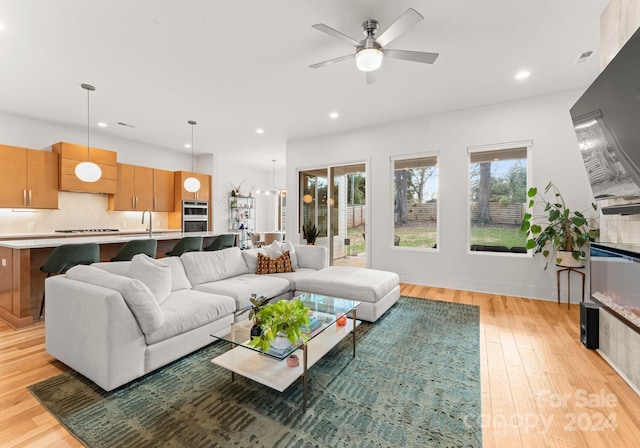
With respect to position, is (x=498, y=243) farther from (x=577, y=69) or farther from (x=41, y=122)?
(x=41, y=122)

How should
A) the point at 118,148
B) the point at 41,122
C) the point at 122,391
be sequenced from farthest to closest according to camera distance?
the point at 118,148 → the point at 41,122 → the point at 122,391

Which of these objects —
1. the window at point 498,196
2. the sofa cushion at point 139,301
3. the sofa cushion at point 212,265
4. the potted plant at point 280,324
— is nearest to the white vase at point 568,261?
the window at point 498,196

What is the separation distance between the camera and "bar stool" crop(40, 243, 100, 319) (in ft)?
10.5

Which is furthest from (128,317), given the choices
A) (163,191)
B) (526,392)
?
(163,191)

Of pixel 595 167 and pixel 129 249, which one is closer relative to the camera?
pixel 595 167

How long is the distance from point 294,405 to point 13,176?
19.2 ft

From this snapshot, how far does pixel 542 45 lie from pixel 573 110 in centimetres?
93

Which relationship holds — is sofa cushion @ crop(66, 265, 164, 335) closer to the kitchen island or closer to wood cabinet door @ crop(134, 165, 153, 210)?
the kitchen island

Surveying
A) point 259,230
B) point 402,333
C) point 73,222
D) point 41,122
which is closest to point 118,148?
point 41,122

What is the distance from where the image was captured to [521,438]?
5.19 ft

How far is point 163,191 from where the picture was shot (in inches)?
269

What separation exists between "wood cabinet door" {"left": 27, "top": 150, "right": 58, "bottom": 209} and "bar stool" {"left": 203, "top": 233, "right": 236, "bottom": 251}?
2780mm

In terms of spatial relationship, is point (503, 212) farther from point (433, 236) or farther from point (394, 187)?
point (394, 187)

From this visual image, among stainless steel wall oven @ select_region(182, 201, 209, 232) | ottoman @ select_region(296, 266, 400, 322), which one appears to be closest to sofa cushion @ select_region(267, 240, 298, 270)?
ottoman @ select_region(296, 266, 400, 322)
